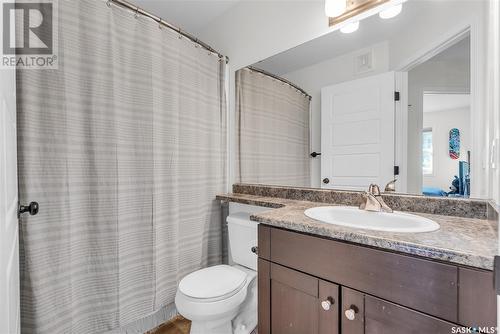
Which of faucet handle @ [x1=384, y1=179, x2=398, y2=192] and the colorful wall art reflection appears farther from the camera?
faucet handle @ [x1=384, y1=179, x2=398, y2=192]

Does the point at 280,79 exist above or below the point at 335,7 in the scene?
below

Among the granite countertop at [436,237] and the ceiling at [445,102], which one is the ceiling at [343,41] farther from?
the granite countertop at [436,237]

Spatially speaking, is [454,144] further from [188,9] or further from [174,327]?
[188,9]

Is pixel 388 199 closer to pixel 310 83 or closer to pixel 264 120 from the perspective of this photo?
pixel 310 83

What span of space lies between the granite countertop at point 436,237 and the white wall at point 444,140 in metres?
0.18

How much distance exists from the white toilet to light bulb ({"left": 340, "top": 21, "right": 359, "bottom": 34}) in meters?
1.27

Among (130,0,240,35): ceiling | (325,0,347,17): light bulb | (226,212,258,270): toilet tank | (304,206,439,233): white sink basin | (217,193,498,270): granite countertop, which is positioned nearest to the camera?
(217,193,498,270): granite countertop

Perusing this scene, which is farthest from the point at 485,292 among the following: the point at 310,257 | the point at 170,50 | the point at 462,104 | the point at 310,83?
the point at 170,50

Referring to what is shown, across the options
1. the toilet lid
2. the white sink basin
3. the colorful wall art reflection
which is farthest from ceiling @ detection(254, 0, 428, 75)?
the toilet lid

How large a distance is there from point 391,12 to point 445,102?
1.79 feet

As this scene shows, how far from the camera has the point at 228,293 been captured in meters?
1.28

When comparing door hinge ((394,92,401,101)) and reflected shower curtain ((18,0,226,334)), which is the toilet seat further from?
door hinge ((394,92,401,101))

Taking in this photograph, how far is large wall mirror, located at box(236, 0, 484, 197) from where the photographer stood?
1041mm
